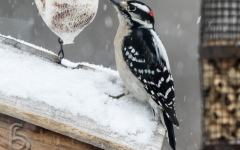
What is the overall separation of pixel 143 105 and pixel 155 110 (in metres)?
0.08

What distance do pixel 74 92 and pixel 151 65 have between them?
2.26 feet

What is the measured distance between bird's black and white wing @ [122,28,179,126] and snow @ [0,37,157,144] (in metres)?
0.14

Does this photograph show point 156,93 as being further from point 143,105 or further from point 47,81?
point 47,81

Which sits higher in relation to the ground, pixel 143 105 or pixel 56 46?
pixel 143 105

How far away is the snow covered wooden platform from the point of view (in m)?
2.70

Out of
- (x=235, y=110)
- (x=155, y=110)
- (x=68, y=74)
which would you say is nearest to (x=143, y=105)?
(x=155, y=110)

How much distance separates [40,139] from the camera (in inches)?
111

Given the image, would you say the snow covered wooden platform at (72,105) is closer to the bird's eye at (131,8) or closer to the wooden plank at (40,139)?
the wooden plank at (40,139)

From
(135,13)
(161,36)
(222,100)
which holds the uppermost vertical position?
(135,13)

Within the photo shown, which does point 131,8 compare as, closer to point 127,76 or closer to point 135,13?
point 135,13

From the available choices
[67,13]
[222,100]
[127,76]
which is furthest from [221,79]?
[67,13]

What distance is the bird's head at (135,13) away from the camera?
11.7 ft

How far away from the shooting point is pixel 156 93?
333 centimetres

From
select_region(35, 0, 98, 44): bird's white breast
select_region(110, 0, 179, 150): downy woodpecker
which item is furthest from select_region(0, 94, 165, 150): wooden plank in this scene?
select_region(35, 0, 98, 44): bird's white breast
